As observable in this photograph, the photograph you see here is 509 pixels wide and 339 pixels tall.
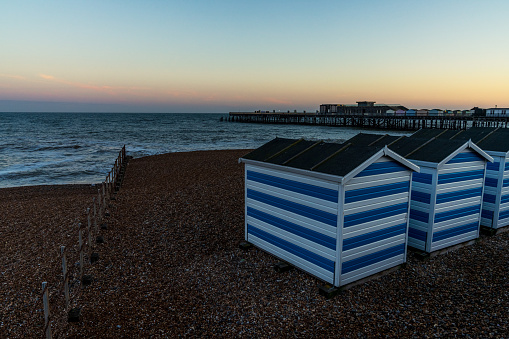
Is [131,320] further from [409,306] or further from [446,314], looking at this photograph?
[446,314]

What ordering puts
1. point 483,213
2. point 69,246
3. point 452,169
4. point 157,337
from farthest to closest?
point 483,213 < point 69,246 < point 452,169 < point 157,337

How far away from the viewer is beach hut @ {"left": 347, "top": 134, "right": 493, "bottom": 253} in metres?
8.26

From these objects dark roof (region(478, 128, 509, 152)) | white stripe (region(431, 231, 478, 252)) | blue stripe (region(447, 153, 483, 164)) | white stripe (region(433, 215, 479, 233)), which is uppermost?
dark roof (region(478, 128, 509, 152))

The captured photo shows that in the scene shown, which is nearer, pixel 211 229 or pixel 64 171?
pixel 211 229

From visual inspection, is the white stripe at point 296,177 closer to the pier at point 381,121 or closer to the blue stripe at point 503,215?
the blue stripe at point 503,215

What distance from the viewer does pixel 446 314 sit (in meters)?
5.92

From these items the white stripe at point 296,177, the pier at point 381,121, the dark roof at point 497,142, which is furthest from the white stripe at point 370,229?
the pier at point 381,121

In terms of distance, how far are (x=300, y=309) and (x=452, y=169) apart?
5.31 m

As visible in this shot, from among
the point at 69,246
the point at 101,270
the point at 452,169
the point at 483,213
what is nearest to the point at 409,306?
the point at 452,169

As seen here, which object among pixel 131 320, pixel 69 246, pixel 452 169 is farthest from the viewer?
pixel 69 246

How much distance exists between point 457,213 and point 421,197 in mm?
1229

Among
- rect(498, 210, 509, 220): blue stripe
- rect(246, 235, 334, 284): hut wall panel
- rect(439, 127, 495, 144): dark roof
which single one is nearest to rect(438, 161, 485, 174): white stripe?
rect(498, 210, 509, 220): blue stripe

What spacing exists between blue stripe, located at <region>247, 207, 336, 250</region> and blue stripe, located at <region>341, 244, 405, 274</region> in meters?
0.53

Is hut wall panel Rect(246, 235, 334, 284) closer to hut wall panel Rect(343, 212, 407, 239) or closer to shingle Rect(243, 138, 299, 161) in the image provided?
hut wall panel Rect(343, 212, 407, 239)
